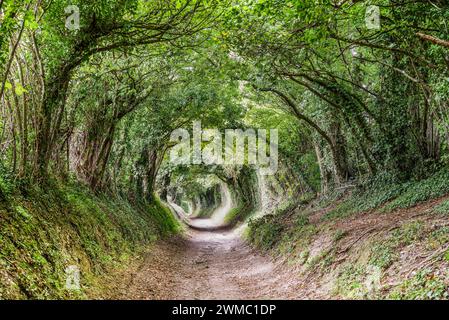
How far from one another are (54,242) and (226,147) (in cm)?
2137

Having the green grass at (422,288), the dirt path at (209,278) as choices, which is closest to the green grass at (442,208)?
the green grass at (422,288)

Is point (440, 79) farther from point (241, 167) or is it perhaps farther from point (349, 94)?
point (241, 167)

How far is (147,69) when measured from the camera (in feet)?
46.4

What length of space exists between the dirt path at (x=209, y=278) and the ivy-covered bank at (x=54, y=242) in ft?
3.01

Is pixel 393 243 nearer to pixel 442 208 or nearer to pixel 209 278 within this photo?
pixel 442 208

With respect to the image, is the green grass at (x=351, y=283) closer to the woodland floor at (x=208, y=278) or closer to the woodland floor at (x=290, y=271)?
the woodland floor at (x=290, y=271)

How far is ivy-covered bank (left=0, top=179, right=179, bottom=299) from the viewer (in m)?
5.81

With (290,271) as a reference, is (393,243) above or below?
above

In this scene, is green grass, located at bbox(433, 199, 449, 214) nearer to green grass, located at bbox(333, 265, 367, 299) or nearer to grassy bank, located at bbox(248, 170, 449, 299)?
grassy bank, located at bbox(248, 170, 449, 299)

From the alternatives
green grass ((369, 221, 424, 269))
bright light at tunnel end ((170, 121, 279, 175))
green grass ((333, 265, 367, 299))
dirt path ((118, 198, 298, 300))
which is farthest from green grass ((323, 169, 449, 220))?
bright light at tunnel end ((170, 121, 279, 175))

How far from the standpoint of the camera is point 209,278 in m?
11.0

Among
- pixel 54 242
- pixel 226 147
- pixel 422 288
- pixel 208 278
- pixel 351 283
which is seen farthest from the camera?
pixel 226 147

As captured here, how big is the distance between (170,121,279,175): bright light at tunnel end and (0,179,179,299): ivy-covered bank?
1241cm

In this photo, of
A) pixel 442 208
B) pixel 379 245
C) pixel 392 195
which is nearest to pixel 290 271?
pixel 379 245
